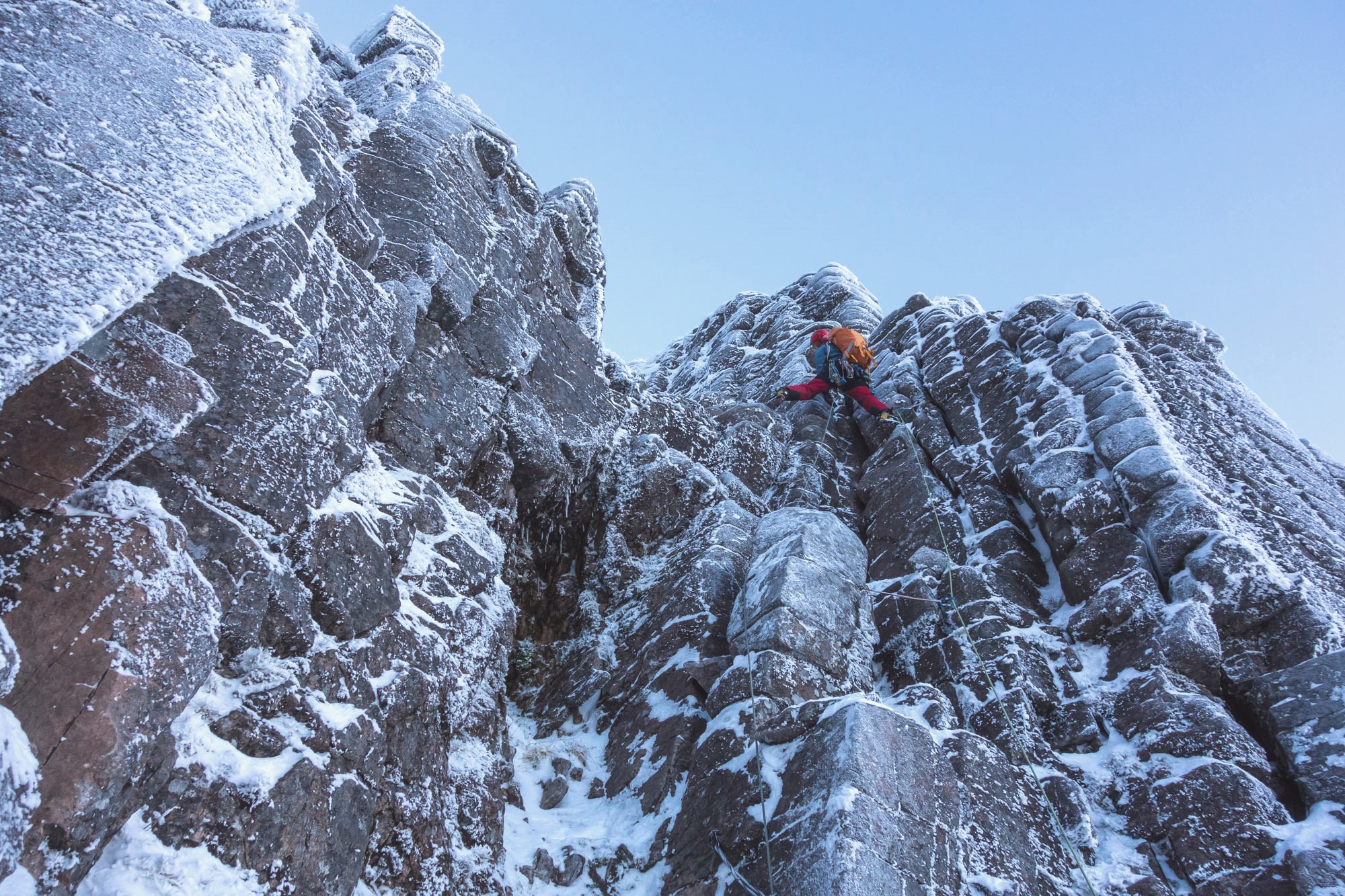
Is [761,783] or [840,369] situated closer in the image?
[761,783]

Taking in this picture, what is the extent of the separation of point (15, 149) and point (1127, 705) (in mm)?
12430

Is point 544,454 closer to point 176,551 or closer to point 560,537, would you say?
point 560,537

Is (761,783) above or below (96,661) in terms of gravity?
above

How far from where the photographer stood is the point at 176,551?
6.01 meters

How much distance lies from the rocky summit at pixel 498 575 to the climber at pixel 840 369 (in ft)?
9.22

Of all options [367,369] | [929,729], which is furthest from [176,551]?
[929,729]

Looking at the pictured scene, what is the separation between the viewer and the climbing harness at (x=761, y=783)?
23.3ft

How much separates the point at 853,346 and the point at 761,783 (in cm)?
1310

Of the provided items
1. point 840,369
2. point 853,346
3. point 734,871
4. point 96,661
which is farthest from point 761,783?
point 853,346

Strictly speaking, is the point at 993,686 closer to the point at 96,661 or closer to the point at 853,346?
the point at 96,661

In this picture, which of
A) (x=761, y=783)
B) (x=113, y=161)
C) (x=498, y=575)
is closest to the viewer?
(x=113, y=161)

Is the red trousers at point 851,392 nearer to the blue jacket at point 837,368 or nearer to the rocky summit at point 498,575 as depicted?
the blue jacket at point 837,368

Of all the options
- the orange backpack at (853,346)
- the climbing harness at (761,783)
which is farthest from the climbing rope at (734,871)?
the orange backpack at (853,346)

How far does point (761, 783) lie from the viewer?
26.3 feet
